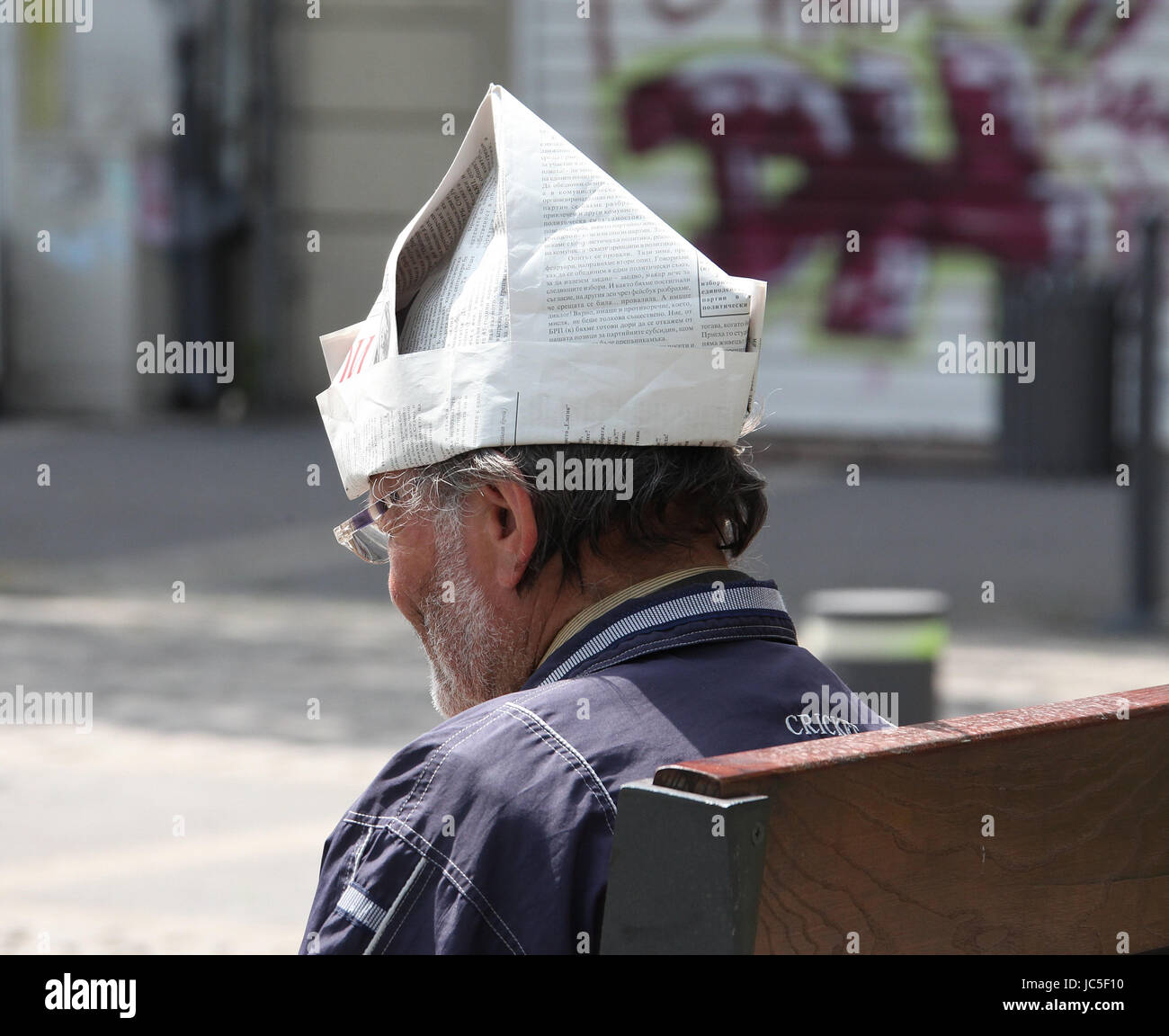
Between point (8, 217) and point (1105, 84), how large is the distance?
7.98 metres

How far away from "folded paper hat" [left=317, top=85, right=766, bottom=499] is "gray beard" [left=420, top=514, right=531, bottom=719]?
11 centimetres

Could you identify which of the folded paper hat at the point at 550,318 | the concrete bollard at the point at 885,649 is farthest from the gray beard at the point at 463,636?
the concrete bollard at the point at 885,649

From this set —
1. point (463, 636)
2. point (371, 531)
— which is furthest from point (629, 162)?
point (463, 636)

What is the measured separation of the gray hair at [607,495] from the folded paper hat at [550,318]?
0.02 metres

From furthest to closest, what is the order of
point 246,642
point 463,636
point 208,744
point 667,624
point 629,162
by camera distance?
point 629,162 → point 246,642 → point 208,744 → point 463,636 → point 667,624

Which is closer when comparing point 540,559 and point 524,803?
point 524,803

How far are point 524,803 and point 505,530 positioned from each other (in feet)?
1.27

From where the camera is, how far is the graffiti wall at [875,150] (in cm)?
1241

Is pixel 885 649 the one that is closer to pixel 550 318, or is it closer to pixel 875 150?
pixel 550 318

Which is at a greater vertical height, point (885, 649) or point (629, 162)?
point (629, 162)

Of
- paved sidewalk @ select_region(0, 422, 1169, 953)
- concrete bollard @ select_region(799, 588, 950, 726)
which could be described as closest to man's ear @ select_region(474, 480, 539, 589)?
paved sidewalk @ select_region(0, 422, 1169, 953)

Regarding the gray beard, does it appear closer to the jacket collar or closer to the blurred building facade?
the jacket collar

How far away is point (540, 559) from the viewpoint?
1915 mm
